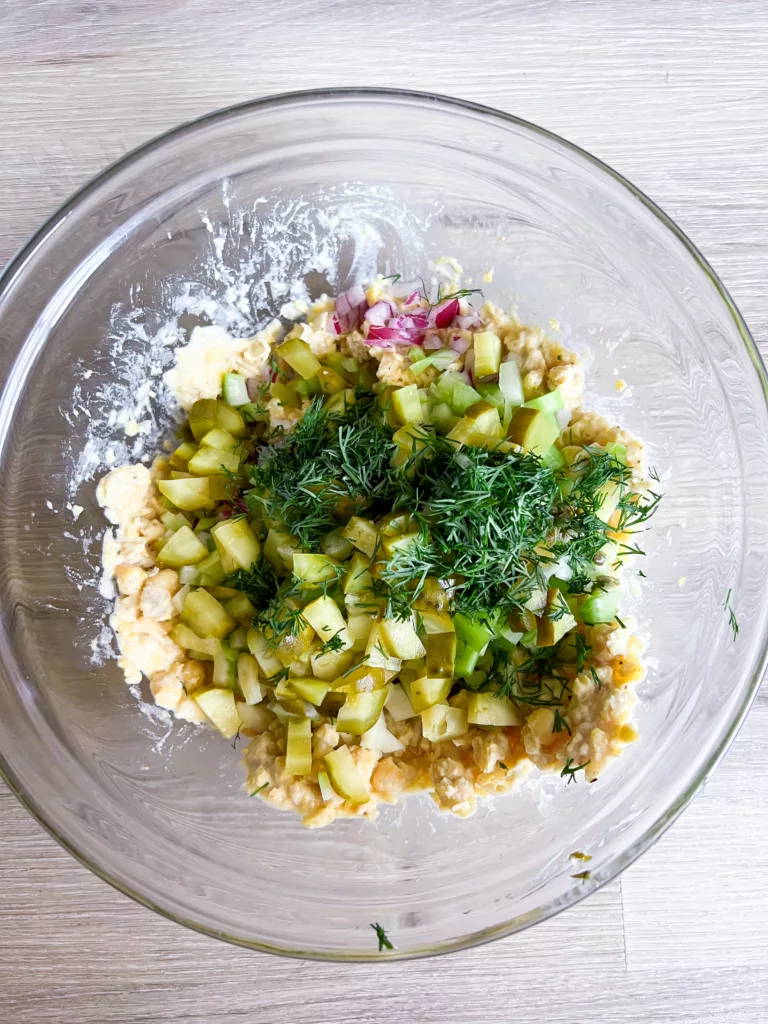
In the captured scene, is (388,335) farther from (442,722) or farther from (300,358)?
(442,722)

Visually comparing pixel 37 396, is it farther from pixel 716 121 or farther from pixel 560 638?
pixel 716 121

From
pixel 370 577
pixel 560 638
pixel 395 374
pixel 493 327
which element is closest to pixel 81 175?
pixel 395 374

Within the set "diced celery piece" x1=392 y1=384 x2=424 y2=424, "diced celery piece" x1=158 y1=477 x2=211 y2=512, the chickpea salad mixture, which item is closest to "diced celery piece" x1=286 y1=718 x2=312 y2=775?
the chickpea salad mixture

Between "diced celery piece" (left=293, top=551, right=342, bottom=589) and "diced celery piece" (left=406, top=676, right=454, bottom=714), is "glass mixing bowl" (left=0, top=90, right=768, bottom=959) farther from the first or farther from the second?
"diced celery piece" (left=293, top=551, right=342, bottom=589)

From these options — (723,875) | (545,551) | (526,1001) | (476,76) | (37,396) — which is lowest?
(526,1001)

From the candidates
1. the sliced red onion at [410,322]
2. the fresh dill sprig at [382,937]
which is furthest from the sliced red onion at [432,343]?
the fresh dill sprig at [382,937]
